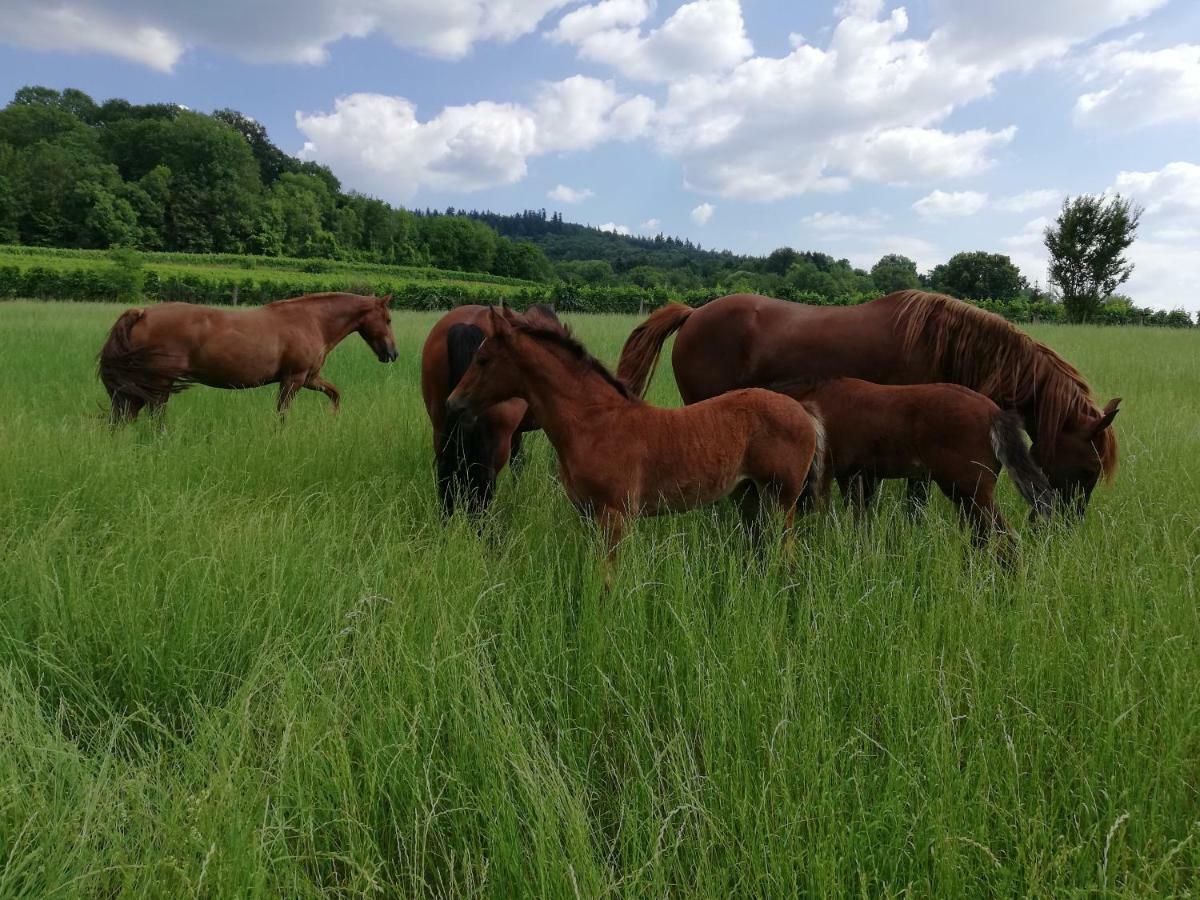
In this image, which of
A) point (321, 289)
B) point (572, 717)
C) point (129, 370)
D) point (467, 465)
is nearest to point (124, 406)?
point (129, 370)

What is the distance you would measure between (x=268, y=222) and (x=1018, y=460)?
274ft

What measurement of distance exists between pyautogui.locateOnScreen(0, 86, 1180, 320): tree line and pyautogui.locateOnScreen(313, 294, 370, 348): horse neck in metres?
31.0

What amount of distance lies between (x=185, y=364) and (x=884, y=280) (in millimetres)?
85532

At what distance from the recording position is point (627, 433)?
294cm

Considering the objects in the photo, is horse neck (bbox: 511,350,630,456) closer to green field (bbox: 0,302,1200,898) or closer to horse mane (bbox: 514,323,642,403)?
horse mane (bbox: 514,323,642,403)

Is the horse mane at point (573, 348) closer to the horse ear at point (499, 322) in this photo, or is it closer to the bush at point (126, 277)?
the horse ear at point (499, 322)

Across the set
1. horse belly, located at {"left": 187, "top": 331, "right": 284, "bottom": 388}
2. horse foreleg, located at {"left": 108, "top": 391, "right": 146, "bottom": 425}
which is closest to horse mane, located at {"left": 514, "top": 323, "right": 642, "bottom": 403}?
horse belly, located at {"left": 187, "top": 331, "right": 284, "bottom": 388}

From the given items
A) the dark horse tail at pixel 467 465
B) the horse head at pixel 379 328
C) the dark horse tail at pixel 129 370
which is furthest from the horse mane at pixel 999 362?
the dark horse tail at pixel 129 370

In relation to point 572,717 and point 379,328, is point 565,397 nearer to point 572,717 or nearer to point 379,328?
point 572,717

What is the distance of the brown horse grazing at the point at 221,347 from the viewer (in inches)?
241

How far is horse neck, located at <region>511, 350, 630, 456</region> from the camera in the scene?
2.99m

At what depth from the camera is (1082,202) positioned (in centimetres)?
3238

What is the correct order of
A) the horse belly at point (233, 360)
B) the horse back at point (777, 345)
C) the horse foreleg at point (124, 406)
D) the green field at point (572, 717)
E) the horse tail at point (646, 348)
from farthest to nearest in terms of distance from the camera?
the horse belly at point (233, 360)
the horse foreleg at point (124, 406)
the horse tail at point (646, 348)
the horse back at point (777, 345)
the green field at point (572, 717)

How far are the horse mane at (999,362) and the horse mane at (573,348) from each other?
2.29 m
